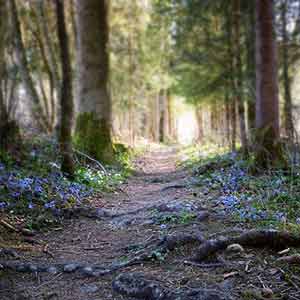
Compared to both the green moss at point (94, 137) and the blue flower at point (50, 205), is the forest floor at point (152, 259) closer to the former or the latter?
the blue flower at point (50, 205)

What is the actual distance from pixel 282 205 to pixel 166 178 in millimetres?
4543

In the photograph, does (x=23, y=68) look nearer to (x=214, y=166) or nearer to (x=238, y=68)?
(x=238, y=68)

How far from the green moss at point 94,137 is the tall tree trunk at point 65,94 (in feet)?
7.66

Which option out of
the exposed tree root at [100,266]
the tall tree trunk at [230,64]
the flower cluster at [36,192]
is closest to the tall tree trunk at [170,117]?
the tall tree trunk at [230,64]

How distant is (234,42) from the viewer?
480 inches

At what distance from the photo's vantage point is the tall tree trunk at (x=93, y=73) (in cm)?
1090

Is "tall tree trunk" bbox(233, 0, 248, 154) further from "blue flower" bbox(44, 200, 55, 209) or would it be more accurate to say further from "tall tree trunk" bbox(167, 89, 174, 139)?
"tall tree trunk" bbox(167, 89, 174, 139)

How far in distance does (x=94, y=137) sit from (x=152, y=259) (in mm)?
6739

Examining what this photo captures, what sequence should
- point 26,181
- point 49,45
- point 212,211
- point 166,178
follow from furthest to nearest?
point 49,45, point 166,178, point 26,181, point 212,211

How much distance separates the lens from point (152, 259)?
14.0ft

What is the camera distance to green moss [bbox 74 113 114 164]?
34.6 feet

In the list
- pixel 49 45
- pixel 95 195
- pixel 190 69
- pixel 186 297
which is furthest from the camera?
pixel 49 45

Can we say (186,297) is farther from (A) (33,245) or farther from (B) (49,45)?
(B) (49,45)

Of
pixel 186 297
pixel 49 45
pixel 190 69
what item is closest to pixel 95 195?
pixel 186 297
